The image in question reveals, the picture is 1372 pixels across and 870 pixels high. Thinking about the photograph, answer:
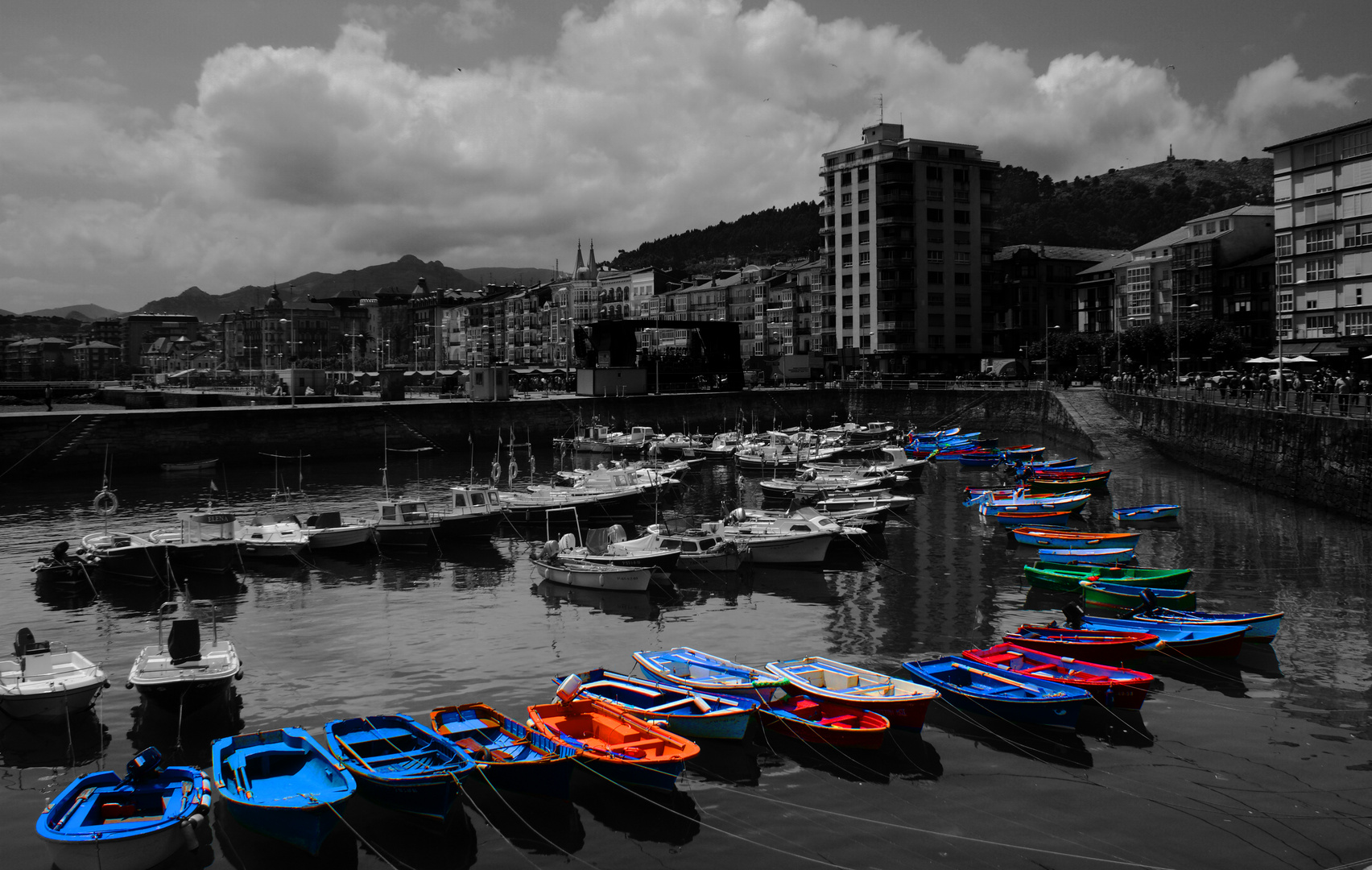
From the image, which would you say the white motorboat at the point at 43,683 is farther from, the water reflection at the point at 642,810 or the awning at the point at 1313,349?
the awning at the point at 1313,349

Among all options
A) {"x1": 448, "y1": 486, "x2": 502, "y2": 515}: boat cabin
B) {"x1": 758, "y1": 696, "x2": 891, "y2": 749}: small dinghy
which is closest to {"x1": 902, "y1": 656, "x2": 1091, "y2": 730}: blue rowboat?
{"x1": 758, "y1": 696, "x2": 891, "y2": 749}: small dinghy

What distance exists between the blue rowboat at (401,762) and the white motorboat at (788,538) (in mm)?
21087

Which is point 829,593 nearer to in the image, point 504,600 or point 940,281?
Answer: point 504,600

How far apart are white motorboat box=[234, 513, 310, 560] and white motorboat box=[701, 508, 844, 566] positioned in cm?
1679

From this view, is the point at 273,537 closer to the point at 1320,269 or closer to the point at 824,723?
the point at 824,723

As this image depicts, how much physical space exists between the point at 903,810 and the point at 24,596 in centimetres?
3273

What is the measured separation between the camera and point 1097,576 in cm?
3253

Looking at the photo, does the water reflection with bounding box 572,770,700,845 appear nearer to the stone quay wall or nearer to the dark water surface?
the dark water surface

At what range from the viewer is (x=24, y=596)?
3566 centimetres

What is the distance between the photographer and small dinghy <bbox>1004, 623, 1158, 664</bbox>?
24250 mm

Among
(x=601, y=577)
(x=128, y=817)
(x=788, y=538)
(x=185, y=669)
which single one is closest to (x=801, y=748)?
(x=128, y=817)

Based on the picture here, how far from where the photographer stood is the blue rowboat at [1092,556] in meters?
36.6

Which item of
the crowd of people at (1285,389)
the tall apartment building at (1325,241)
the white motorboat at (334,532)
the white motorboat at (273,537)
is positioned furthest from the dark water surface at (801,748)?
the tall apartment building at (1325,241)

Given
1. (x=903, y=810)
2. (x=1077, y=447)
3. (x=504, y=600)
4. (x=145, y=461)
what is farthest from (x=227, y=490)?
(x=1077, y=447)
